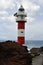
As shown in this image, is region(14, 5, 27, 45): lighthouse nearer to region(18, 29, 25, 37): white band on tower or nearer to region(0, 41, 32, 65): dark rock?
region(18, 29, 25, 37): white band on tower

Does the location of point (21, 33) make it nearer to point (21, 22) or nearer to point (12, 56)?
point (21, 22)

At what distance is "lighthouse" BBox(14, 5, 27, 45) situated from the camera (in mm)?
17641

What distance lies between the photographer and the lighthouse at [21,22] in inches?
695

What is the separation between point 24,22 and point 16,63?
795 centimetres

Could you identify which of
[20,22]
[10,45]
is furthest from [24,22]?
[10,45]

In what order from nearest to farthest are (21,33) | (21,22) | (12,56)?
(12,56), (21,33), (21,22)

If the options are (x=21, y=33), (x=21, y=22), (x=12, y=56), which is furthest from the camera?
(x=21, y=22)

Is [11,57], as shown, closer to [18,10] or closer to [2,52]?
[2,52]

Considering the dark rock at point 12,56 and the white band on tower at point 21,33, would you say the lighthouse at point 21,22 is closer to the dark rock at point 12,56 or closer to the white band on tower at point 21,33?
the white band on tower at point 21,33

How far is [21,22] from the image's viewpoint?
18.0 m

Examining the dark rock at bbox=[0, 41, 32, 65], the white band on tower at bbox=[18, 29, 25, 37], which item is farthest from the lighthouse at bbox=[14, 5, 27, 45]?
the dark rock at bbox=[0, 41, 32, 65]

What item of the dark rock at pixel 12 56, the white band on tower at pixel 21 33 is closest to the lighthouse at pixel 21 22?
the white band on tower at pixel 21 33

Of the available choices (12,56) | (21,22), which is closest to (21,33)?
(21,22)

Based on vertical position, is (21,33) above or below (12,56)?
above
